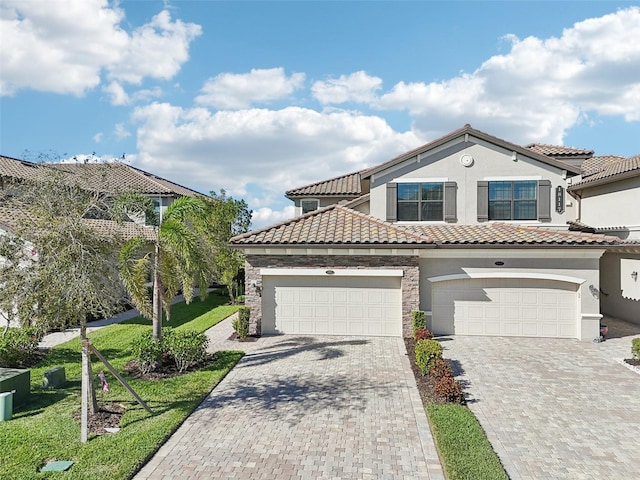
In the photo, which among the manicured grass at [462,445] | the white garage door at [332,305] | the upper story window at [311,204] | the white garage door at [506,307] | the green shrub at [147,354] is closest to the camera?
the manicured grass at [462,445]

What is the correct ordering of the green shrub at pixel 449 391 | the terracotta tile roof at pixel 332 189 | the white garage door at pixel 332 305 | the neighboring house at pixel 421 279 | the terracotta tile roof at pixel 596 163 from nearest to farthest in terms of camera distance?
the green shrub at pixel 449 391 → the neighboring house at pixel 421 279 → the white garage door at pixel 332 305 → the terracotta tile roof at pixel 596 163 → the terracotta tile roof at pixel 332 189

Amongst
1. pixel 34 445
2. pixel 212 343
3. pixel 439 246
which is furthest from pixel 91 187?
pixel 439 246

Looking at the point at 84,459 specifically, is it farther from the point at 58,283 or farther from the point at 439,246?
the point at 439,246

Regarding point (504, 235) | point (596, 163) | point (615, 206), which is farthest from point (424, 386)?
point (596, 163)

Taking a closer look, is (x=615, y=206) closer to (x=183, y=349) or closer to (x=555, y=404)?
(x=555, y=404)

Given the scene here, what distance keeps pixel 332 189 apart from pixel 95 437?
19545mm

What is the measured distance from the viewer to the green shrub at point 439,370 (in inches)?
404

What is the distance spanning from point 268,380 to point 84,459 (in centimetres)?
496

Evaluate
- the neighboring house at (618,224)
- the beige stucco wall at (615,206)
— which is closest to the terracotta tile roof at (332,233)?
the neighboring house at (618,224)

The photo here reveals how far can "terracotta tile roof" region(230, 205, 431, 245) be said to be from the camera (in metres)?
15.6

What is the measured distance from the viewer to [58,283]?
7.77m

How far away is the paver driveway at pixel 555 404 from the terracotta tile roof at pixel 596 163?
508 inches

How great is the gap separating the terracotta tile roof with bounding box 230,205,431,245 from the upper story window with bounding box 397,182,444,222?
6.62ft

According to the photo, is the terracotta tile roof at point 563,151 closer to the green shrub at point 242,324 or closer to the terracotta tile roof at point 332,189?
the terracotta tile roof at point 332,189
